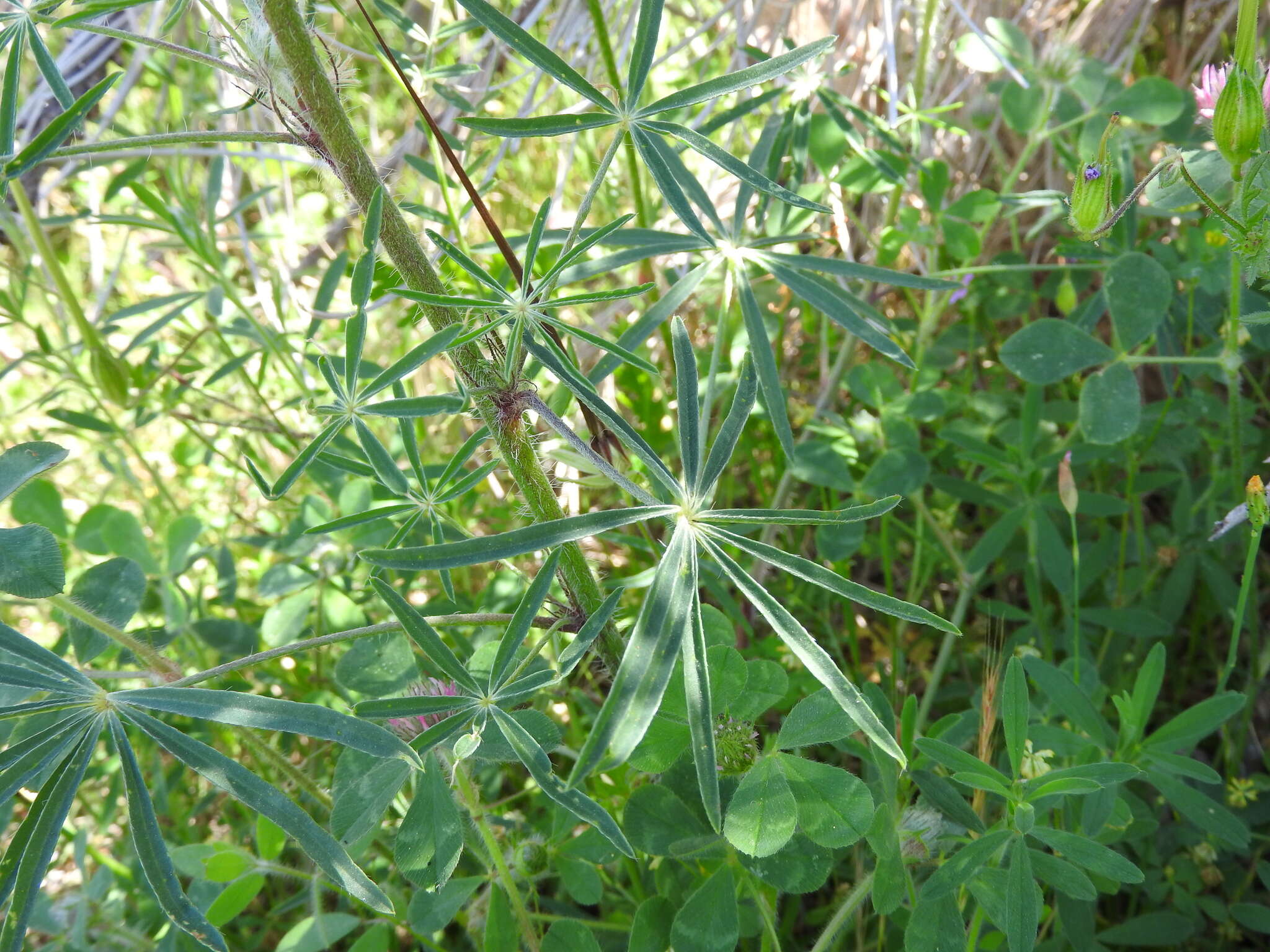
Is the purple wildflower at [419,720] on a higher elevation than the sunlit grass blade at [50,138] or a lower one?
lower

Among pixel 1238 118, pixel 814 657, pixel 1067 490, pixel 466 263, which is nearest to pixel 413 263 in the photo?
pixel 466 263

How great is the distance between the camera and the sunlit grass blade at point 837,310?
1051 mm

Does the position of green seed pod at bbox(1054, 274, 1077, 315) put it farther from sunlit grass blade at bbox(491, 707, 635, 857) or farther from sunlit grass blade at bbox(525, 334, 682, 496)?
sunlit grass blade at bbox(491, 707, 635, 857)

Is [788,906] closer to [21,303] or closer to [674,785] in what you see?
[674,785]

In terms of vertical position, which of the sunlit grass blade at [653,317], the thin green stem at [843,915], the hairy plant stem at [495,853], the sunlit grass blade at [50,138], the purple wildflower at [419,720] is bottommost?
the thin green stem at [843,915]

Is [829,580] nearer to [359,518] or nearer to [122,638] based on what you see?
[359,518]

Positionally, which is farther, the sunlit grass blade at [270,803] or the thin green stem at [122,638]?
the thin green stem at [122,638]

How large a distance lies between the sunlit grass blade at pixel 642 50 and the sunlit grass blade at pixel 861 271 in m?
0.26

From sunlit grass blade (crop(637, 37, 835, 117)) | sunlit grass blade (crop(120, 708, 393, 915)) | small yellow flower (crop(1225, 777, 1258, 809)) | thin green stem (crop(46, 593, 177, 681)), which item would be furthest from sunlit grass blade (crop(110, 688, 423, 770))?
small yellow flower (crop(1225, 777, 1258, 809))

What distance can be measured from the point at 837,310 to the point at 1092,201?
10.4 inches

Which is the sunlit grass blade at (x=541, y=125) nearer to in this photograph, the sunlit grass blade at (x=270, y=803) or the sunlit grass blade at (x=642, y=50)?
the sunlit grass blade at (x=642, y=50)

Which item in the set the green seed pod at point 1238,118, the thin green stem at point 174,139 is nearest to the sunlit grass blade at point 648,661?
the thin green stem at point 174,139

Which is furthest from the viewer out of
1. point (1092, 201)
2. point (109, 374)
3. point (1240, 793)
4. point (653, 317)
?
point (109, 374)

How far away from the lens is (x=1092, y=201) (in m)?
0.96
